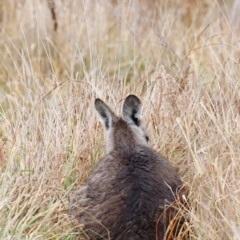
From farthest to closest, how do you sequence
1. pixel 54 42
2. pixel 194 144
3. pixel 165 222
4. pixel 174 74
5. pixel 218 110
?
pixel 54 42 < pixel 174 74 < pixel 218 110 < pixel 194 144 < pixel 165 222

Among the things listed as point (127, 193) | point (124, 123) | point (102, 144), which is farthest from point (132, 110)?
point (127, 193)

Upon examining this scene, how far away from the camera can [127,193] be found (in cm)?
541

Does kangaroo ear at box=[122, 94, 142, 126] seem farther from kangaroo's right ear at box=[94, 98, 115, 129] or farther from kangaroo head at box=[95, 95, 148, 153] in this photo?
kangaroo's right ear at box=[94, 98, 115, 129]

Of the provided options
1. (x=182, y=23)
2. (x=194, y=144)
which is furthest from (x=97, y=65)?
(x=182, y=23)

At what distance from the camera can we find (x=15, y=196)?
5.68m

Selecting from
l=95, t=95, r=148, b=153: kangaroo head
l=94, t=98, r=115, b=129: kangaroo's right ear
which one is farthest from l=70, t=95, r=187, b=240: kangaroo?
l=94, t=98, r=115, b=129: kangaroo's right ear

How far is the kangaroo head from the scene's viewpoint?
6.10m

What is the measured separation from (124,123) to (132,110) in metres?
0.17

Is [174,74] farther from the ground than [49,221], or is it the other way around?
[174,74]

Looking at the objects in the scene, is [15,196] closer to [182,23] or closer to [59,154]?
[59,154]

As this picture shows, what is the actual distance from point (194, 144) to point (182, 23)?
208 inches

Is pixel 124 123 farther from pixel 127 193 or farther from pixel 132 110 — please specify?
pixel 127 193

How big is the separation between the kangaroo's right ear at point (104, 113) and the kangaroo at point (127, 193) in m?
0.12

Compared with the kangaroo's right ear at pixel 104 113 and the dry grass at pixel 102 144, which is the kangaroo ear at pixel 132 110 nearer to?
the kangaroo's right ear at pixel 104 113
